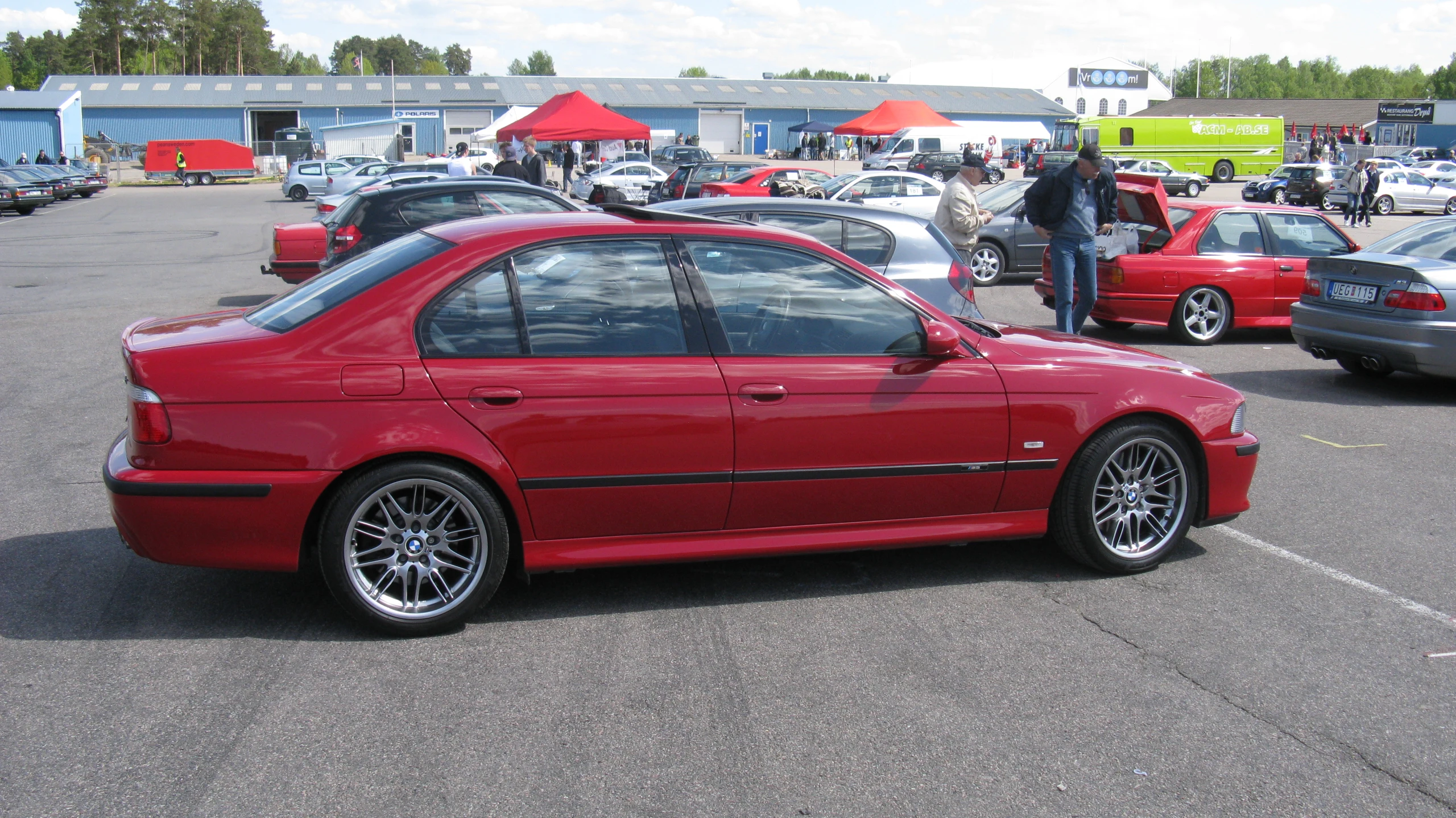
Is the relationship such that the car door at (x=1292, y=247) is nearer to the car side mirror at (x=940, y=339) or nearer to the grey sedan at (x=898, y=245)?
the grey sedan at (x=898, y=245)

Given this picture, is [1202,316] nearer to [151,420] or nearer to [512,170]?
[151,420]

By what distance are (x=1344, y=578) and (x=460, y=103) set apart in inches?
2955

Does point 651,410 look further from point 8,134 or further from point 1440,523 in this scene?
point 8,134

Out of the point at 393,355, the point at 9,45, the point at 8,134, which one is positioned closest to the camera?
the point at 393,355

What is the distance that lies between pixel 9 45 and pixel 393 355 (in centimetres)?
16435

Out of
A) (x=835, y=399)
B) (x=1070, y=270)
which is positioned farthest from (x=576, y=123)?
(x=835, y=399)

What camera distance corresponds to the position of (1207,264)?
35.5 ft

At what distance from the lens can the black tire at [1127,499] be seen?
466 cm

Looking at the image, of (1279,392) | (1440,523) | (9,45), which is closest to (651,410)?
(1440,523)

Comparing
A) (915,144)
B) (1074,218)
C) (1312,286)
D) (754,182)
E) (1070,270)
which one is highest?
(915,144)

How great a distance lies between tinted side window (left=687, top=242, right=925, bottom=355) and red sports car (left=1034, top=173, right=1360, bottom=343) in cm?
679

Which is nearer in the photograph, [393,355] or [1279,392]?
[393,355]

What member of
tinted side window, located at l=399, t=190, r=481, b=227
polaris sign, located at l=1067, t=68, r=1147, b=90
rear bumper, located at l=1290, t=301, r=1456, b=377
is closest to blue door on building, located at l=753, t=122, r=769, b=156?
polaris sign, located at l=1067, t=68, r=1147, b=90

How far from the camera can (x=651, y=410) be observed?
13.4ft
